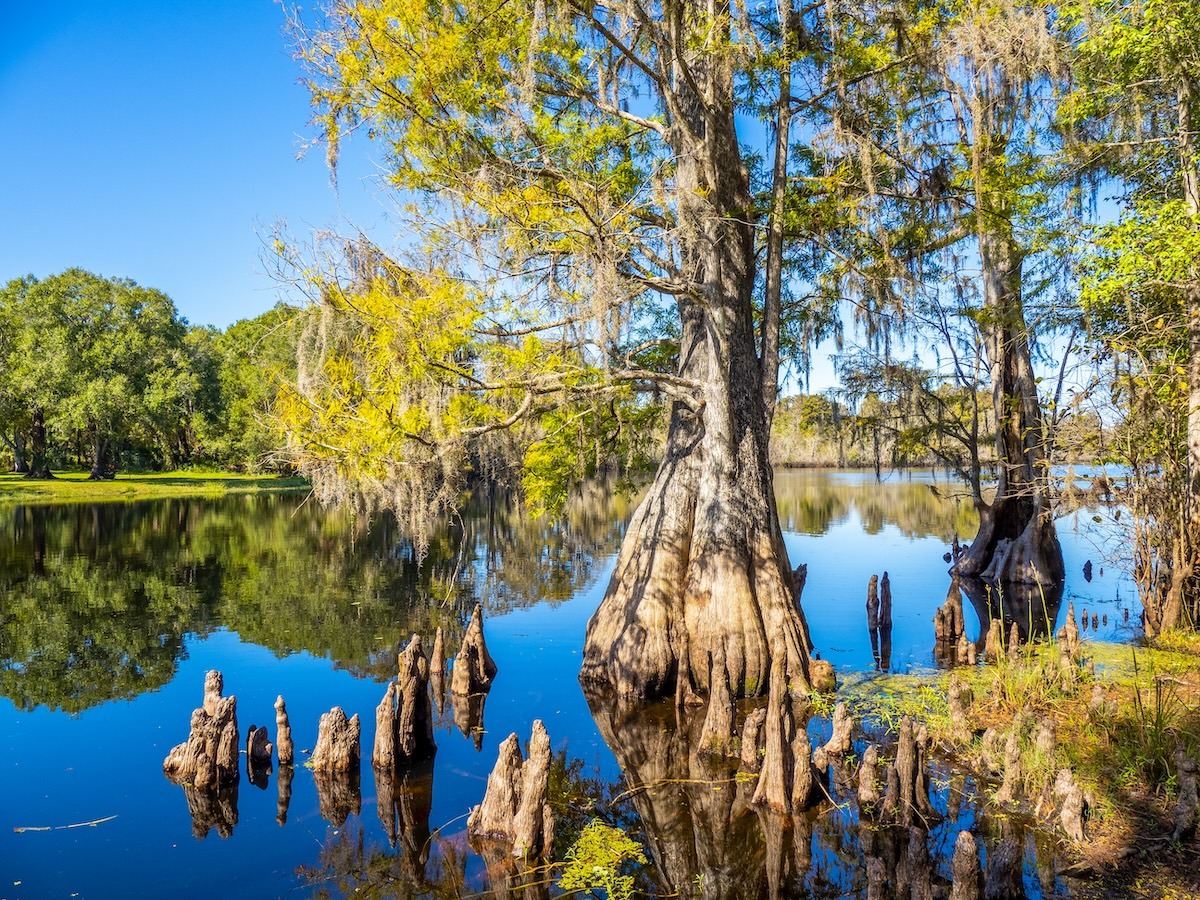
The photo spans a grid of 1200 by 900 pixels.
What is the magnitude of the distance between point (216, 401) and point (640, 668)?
1828 inches

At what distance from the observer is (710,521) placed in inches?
Answer: 376

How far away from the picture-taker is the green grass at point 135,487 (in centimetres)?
3700

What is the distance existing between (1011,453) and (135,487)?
4416 cm

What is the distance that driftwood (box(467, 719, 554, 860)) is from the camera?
18.0ft

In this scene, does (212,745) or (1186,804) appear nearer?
(1186,804)

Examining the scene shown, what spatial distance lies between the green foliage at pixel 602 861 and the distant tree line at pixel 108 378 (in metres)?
35.1

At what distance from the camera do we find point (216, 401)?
4744 cm

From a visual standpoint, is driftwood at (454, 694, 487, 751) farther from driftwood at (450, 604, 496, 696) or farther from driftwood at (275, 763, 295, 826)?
driftwood at (275, 763, 295, 826)

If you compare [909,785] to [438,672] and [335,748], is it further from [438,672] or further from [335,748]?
[438,672]

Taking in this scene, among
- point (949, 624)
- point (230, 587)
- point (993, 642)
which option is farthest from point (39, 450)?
point (993, 642)

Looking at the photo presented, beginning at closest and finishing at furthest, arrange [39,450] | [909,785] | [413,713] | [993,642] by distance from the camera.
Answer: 1. [909,785]
2. [413,713]
3. [993,642]
4. [39,450]

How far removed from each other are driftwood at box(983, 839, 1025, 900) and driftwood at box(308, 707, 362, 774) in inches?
219

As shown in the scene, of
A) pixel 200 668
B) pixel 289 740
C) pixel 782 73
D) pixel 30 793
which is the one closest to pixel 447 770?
pixel 289 740

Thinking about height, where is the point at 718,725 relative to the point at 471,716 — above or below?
above
